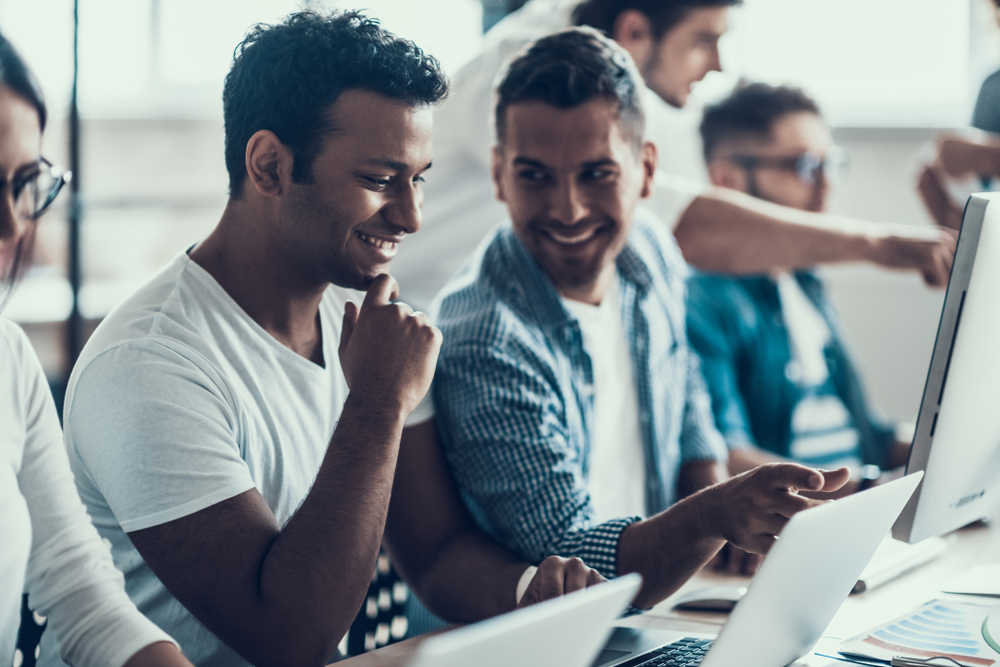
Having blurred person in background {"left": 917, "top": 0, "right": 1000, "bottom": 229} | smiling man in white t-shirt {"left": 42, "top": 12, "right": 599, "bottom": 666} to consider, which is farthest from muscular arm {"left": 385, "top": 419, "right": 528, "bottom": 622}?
blurred person in background {"left": 917, "top": 0, "right": 1000, "bottom": 229}

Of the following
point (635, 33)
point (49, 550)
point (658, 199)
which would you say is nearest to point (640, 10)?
point (635, 33)

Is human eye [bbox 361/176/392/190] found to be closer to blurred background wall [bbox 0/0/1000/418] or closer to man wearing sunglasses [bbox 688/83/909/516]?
man wearing sunglasses [bbox 688/83/909/516]

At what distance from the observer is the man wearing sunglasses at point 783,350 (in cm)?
200

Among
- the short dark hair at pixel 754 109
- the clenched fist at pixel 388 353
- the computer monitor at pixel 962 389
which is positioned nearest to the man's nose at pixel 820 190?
the short dark hair at pixel 754 109

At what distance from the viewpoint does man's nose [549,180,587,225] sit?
1307mm

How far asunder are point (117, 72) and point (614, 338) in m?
2.42

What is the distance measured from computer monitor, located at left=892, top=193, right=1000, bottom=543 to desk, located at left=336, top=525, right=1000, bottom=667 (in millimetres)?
100

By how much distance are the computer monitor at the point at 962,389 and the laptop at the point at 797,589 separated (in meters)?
0.15

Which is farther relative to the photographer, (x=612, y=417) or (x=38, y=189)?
(x=612, y=417)

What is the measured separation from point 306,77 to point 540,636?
685 mm

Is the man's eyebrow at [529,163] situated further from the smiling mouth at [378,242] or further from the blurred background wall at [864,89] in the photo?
the blurred background wall at [864,89]

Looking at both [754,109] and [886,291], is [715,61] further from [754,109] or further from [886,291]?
[886,291]

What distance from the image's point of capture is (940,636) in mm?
1005

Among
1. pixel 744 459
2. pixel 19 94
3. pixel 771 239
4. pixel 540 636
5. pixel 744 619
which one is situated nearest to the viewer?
pixel 540 636
